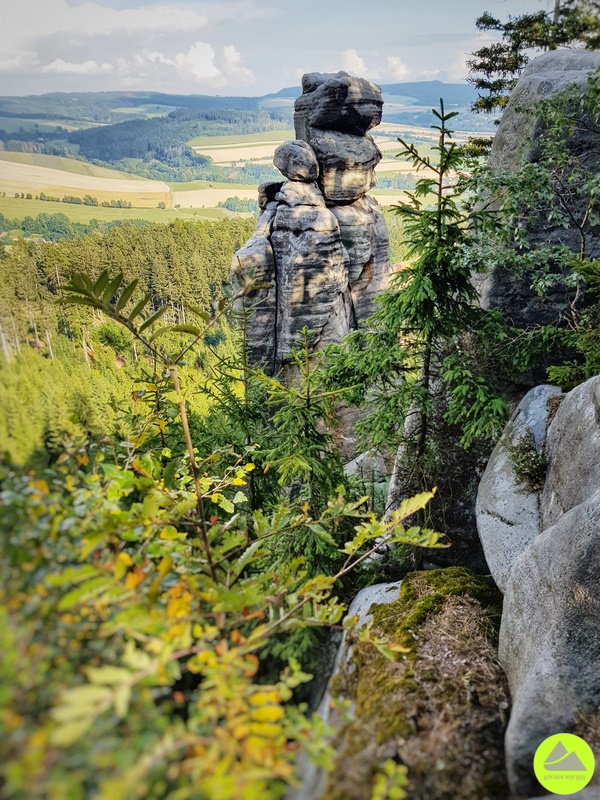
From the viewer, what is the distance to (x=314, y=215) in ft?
60.1

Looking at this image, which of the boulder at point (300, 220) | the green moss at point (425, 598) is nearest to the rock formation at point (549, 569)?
the green moss at point (425, 598)

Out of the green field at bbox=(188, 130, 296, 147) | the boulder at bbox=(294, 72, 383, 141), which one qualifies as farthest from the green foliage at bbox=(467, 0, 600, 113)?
the green field at bbox=(188, 130, 296, 147)

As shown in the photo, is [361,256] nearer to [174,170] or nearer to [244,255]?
[244,255]

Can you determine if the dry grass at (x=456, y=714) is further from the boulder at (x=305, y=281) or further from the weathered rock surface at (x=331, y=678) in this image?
the boulder at (x=305, y=281)

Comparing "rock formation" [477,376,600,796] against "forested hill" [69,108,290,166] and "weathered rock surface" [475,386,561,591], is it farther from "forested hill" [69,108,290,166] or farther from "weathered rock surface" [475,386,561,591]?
"forested hill" [69,108,290,166]

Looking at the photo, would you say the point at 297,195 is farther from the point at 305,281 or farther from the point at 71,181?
the point at 71,181

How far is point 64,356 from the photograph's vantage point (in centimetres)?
303

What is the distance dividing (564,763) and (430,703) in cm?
67

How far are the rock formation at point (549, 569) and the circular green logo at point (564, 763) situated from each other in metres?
0.04

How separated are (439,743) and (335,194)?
20099 millimetres

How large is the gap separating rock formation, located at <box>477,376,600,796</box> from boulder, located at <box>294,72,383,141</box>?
56.5 ft

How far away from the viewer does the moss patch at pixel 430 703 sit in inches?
79.0

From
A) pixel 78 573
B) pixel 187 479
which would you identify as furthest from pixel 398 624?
pixel 78 573

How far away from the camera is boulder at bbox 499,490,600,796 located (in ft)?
8.34
